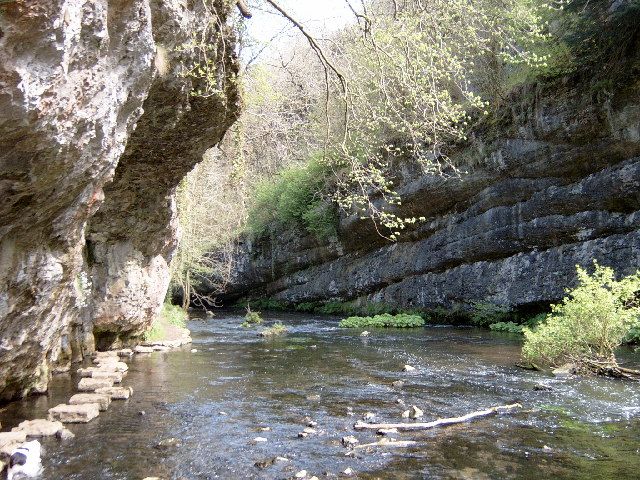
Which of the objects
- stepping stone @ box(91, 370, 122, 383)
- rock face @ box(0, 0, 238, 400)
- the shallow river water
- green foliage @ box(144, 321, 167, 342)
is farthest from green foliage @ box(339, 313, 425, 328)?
stepping stone @ box(91, 370, 122, 383)

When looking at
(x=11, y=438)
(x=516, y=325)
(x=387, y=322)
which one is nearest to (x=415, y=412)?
(x=11, y=438)

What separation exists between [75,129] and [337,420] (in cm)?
533

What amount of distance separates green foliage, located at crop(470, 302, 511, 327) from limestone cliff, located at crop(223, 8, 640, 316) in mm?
334

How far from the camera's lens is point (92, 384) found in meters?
10.0

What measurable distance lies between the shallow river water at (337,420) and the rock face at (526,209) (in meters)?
6.39

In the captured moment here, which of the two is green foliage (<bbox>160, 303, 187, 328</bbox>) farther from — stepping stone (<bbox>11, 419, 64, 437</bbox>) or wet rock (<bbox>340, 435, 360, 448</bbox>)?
wet rock (<bbox>340, 435, 360, 448</bbox>)

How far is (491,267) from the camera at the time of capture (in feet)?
74.8

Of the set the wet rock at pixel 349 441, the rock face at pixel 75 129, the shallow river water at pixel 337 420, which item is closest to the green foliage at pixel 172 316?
the shallow river water at pixel 337 420

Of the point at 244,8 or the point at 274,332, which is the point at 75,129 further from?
the point at 274,332

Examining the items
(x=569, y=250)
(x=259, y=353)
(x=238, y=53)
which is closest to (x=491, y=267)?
(x=569, y=250)

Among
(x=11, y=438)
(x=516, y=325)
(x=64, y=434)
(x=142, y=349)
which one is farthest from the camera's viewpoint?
(x=516, y=325)

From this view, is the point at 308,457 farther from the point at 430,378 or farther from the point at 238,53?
the point at 238,53

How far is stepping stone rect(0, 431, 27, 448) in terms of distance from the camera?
21.8ft

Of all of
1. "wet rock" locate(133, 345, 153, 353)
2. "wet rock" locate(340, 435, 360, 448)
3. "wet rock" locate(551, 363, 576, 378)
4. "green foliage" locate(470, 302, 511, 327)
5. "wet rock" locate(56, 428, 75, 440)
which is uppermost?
"green foliage" locate(470, 302, 511, 327)
